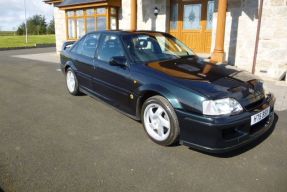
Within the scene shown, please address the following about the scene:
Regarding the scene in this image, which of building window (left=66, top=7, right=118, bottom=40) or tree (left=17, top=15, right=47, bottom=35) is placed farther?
tree (left=17, top=15, right=47, bottom=35)

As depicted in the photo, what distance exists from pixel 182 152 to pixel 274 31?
6704 mm

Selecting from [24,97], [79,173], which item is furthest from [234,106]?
[24,97]

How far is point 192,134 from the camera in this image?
3053 millimetres

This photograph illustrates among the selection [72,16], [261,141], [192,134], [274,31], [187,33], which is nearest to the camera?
[192,134]

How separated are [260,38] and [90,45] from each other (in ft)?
20.0

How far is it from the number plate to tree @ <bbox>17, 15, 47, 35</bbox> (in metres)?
70.2

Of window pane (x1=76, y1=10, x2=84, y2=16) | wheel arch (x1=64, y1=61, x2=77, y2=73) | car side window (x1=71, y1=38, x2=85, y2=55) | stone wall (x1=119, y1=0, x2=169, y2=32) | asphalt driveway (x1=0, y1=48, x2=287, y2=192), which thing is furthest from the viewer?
window pane (x1=76, y1=10, x2=84, y2=16)

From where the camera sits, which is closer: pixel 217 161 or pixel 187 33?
pixel 217 161

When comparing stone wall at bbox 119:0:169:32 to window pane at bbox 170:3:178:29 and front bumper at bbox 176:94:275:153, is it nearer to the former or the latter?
window pane at bbox 170:3:178:29

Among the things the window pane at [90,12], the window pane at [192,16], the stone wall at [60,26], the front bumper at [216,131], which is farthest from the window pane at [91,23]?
the front bumper at [216,131]

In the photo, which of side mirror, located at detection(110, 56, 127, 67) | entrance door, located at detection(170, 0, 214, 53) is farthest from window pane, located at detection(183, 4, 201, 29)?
side mirror, located at detection(110, 56, 127, 67)

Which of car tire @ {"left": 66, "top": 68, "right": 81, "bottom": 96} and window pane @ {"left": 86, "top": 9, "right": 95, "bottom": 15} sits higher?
window pane @ {"left": 86, "top": 9, "right": 95, "bottom": 15}

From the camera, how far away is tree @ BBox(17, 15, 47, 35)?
2602 inches

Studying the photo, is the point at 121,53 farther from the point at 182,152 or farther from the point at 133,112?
the point at 182,152
